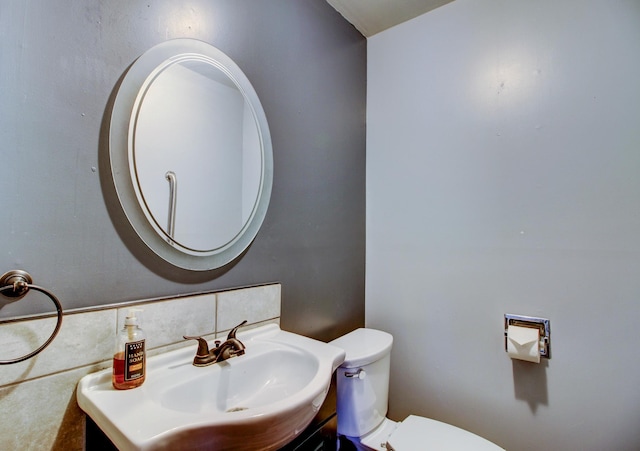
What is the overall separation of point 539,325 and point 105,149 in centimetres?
162

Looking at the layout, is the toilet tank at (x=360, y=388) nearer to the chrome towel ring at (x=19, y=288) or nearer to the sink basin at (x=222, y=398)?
the sink basin at (x=222, y=398)

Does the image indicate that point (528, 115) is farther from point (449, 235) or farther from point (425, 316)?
point (425, 316)

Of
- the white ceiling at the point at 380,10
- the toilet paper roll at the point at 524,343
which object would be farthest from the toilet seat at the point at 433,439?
the white ceiling at the point at 380,10

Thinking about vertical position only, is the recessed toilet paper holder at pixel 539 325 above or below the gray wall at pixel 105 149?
below

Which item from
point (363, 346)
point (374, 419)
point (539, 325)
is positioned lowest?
point (374, 419)

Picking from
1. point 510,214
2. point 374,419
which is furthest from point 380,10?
point 374,419

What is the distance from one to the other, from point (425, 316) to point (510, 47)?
1.30 metres

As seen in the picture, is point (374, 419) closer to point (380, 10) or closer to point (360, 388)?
point (360, 388)

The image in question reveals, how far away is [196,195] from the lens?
961 millimetres

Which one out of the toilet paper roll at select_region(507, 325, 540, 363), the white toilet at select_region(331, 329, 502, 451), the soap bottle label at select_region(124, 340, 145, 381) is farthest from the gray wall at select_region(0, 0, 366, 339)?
the toilet paper roll at select_region(507, 325, 540, 363)

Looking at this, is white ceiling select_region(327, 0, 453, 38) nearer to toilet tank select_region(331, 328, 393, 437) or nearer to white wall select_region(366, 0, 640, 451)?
white wall select_region(366, 0, 640, 451)

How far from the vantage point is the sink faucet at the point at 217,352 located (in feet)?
2.80

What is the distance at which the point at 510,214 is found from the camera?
1347 mm

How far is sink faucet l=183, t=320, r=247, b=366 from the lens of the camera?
0.85 metres
